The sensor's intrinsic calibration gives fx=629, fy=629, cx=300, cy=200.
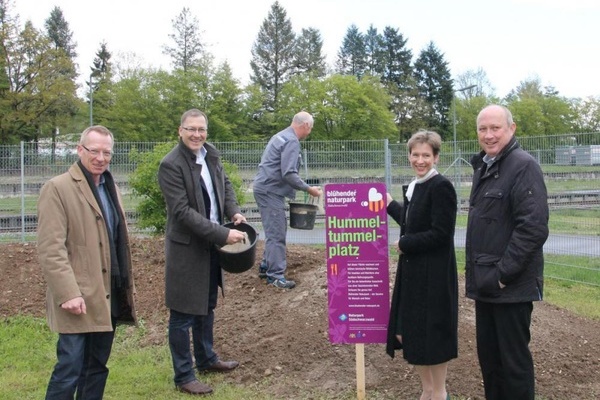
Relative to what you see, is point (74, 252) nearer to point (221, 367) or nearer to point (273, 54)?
point (221, 367)

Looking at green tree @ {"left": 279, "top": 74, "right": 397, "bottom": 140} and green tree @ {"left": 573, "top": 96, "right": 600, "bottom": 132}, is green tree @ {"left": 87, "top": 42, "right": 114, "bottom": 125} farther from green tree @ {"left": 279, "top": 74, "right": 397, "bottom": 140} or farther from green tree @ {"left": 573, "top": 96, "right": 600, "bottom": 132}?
green tree @ {"left": 573, "top": 96, "right": 600, "bottom": 132}

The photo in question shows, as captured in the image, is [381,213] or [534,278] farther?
[381,213]

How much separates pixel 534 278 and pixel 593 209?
652cm

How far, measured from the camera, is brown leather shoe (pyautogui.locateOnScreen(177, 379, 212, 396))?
492cm

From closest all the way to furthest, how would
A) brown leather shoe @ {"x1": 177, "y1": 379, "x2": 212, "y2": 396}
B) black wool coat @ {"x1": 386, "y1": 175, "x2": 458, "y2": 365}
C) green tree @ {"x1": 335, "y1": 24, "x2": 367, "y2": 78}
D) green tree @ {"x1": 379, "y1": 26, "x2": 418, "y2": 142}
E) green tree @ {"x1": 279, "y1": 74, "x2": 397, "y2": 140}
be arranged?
black wool coat @ {"x1": 386, "y1": 175, "x2": 458, "y2": 365} < brown leather shoe @ {"x1": 177, "y1": 379, "x2": 212, "y2": 396} < green tree @ {"x1": 279, "y1": 74, "x2": 397, "y2": 140} < green tree @ {"x1": 379, "y1": 26, "x2": 418, "y2": 142} < green tree @ {"x1": 335, "y1": 24, "x2": 367, "y2": 78}

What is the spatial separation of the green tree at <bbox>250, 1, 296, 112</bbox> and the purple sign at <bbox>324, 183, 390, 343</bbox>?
5542cm

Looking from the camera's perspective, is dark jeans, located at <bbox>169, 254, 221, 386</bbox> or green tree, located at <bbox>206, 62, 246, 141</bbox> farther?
green tree, located at <bbox>206, 62, 246, 141</bbox>

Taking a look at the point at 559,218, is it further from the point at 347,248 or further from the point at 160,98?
the point at 160,98

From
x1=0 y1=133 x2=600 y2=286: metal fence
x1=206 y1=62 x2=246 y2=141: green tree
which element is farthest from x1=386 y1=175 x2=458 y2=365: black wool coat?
x1=206 y1=62 x2=246 y2=141: green tree

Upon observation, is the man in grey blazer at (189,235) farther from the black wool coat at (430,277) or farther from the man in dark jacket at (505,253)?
the man in dark jacket at (505,253)

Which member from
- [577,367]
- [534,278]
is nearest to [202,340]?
[534,278]

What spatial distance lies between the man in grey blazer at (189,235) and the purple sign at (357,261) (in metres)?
0.76

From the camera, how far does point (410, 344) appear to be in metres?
4.16

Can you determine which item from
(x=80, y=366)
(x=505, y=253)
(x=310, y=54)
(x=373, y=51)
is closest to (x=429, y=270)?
(x=505, y=253)
